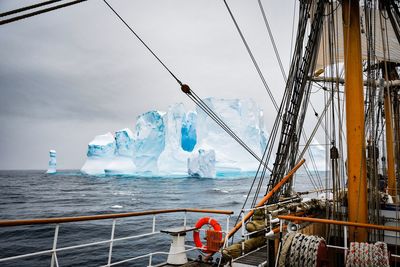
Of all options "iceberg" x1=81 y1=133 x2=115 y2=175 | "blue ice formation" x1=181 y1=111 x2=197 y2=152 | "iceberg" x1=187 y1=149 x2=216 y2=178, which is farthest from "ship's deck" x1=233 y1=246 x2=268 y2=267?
"iceberg" x1=81 y1=133 x2=115 y2=175

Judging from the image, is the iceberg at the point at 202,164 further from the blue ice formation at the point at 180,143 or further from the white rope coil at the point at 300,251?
the white rope coil at the point at 300,251

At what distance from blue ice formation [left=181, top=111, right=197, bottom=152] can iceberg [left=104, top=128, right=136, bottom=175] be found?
408 inches

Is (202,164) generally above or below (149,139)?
below

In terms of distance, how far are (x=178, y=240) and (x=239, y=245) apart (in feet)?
3.04

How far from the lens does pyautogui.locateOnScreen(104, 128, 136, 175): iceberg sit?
182 ft

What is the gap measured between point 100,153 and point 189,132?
1991cm

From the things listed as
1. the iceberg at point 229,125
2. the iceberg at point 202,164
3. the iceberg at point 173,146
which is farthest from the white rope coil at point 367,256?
the iceberg at point 229,125

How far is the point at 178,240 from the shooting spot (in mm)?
4129

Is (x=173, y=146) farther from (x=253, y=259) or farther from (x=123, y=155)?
(x=253, y=259)

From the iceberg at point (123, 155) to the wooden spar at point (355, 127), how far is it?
170 feet

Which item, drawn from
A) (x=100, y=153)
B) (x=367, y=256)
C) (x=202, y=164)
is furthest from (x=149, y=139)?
(x=367, y=256)

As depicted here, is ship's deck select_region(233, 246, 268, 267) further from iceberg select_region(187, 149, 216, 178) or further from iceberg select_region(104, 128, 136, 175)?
iceberg select_region(104, 128, 136, 175)

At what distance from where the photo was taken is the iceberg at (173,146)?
53531 mm

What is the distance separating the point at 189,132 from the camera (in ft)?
176
